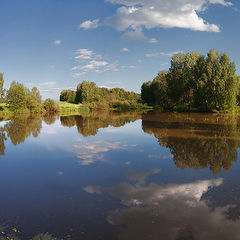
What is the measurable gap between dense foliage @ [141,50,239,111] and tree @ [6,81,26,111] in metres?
37.1

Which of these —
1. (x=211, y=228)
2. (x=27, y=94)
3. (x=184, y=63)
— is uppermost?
(x=184, y=63)

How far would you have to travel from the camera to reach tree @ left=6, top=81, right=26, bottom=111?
5606 cm

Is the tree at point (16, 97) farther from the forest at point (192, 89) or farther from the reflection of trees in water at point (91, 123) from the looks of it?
the reflection of trees in water at point (91, 123)

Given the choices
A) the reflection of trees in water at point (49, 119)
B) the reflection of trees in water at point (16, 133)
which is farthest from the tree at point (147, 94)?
the reflection of trees in water at point (16, 133)

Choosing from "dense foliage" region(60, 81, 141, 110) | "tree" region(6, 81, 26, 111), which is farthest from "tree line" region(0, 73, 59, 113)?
"dense foliage" region(60, 81, 141, 110)

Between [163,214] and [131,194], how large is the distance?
54.2 inches

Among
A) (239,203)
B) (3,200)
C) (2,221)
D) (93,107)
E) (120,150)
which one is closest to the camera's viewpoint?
(2,221)

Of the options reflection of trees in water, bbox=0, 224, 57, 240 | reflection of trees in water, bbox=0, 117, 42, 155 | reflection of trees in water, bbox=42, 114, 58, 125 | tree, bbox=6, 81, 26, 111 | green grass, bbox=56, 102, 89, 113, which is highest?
tree, bbox=6, 81, 26, 111

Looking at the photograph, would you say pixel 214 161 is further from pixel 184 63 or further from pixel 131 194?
pixel 184 63

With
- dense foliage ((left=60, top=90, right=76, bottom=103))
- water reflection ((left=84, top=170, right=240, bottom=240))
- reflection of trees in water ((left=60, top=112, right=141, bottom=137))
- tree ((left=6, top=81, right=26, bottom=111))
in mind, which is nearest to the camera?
water reflection ((left=84, top=170, right=240, bottom=240))

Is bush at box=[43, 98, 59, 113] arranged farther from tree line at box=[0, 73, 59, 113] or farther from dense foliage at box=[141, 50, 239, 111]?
dense foliage at box=[141, 50, 239, 111]

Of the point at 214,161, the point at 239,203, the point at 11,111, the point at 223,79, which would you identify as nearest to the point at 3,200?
the point at 239,203

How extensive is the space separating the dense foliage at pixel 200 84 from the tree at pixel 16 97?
122 ft

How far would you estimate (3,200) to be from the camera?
238 inches
